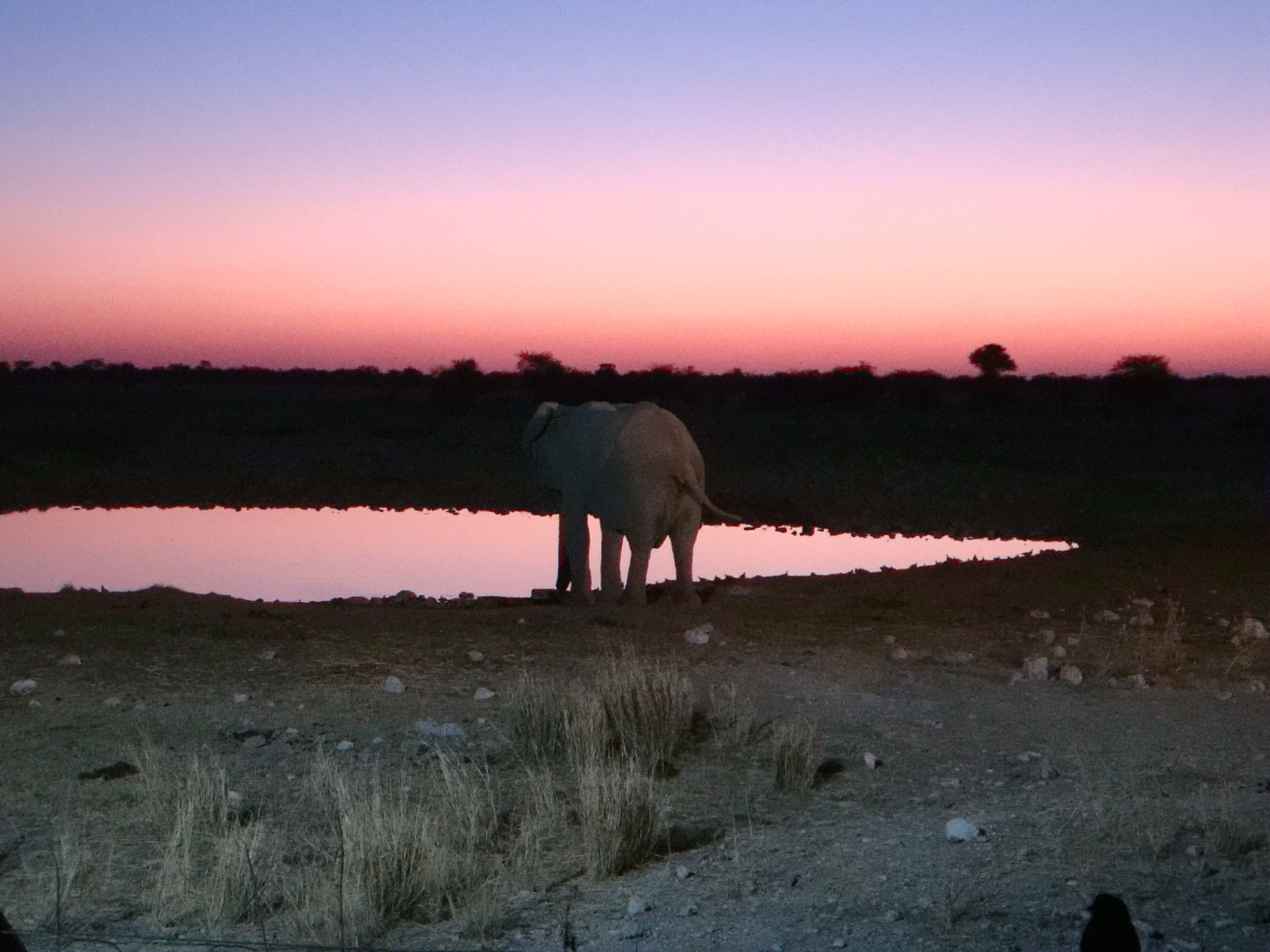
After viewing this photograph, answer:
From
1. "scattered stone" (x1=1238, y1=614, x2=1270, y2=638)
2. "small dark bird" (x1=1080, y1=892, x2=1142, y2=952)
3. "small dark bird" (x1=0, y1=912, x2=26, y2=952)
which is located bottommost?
"scattered stone" (x1=1238, y1=614, x2=1270, y2=638)

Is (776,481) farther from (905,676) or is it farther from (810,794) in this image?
(810,794)

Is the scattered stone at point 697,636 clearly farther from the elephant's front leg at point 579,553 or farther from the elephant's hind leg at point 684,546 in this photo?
the elephant's front leg at point 579,553

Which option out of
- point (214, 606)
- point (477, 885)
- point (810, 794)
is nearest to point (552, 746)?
point (810, 794)

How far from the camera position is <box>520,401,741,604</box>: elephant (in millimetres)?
10953

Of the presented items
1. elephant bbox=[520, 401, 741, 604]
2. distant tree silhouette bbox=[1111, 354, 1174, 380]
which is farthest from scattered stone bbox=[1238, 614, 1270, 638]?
distant tree silhouette bbox=[1111, 354, 1174, 380]

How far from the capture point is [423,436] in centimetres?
3578

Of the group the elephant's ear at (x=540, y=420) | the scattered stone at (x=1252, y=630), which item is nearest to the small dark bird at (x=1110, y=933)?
the scattered stone at (x=1252, y=630)

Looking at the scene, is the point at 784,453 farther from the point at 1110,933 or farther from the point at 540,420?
the point at 1110,933

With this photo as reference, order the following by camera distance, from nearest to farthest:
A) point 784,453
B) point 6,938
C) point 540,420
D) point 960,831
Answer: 1. point 6,938
2. point 960,831
3. point 540,420
4. point 784,453

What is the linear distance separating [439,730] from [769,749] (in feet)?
5.23

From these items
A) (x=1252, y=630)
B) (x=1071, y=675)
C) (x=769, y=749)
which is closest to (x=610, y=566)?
(x=1071, y=675)

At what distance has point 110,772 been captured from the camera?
234 inches

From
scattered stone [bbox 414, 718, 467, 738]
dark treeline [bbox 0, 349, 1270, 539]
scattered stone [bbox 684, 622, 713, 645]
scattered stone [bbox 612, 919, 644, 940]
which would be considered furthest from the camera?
dark treeline [bbox 0, 349, 1270, 539]

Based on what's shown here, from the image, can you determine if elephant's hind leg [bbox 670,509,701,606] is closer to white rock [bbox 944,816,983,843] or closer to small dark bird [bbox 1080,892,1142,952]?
white rock [bbox 944,816,983,843]
